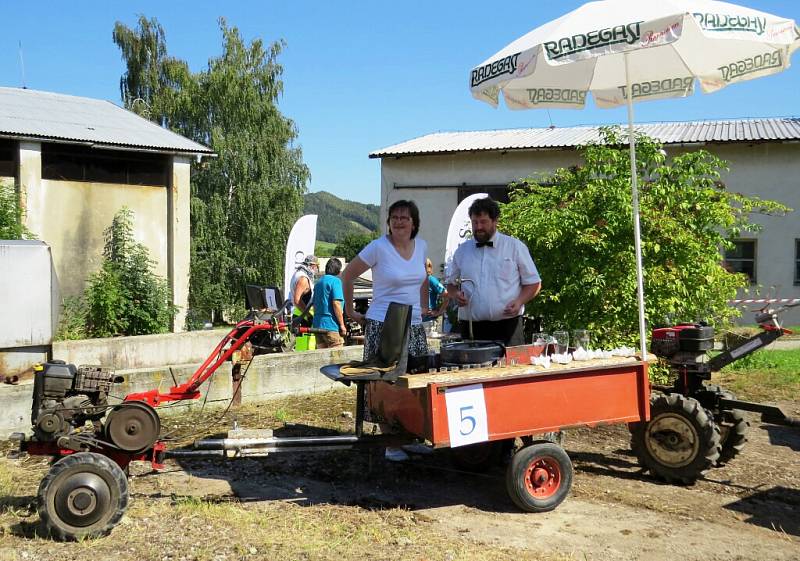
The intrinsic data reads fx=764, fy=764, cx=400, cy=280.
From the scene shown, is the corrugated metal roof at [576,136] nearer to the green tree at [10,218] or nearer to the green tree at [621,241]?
the green tree at [621,241]

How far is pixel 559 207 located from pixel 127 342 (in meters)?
5.85

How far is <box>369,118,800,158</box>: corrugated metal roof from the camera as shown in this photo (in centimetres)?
2059

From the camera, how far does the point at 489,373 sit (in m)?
4.90


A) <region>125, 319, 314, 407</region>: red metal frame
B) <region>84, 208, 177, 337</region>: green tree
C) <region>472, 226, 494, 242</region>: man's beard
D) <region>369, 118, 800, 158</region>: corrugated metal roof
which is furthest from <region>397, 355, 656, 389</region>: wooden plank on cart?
<region>369, 118, 800, 158</region>: corrugated metal roof

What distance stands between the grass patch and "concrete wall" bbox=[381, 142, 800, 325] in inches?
283

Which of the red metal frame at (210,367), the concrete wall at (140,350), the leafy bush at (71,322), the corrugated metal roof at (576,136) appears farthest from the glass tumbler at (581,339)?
the corrugated metal roof at (576,136)

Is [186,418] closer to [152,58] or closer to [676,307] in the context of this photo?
[676,307]

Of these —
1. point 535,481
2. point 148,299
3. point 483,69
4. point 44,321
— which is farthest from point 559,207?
point 148,299

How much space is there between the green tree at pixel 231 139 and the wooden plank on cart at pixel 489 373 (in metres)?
25.6

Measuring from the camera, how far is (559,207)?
870 cm

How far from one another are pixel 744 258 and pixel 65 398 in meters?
19.8

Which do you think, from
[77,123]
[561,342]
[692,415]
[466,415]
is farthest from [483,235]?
[77,123]

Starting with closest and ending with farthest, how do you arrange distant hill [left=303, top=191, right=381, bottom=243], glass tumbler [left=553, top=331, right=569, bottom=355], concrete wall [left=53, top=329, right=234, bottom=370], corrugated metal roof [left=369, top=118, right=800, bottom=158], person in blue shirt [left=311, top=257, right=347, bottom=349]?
glass tumbler [left=553, top=331, right=569, bottom=355] < concrete wall [left=53, top=329, right=234, bottom=370] < person in blue shirt [left=311, top=257, right=347, bottom=349] < corrugated metal roof [left=369, top=118, right=800, bottom=158] < distant hill [left=303, top=191, right=381, bottom=243]

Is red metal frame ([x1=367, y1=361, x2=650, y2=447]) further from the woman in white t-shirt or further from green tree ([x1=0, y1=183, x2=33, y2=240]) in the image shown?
green tree ([x1=0, y1=183, x2=33, y2=240])
